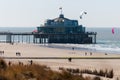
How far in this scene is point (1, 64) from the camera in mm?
18594

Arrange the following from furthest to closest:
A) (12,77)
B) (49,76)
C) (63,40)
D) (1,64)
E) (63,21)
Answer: (63,21) → (63,40) → (1,64) → (49,76) → (12,77)

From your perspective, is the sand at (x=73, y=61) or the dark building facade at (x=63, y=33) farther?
the dark building facade at (x=63, y=33)

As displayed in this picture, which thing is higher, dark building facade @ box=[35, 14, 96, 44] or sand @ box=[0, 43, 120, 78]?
dark building facade @ box=[35, 14, 96, 44]

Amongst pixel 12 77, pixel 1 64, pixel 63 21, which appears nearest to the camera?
pixel 12 77

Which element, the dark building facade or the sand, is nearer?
the sand

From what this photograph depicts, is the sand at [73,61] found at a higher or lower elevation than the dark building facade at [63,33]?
lower

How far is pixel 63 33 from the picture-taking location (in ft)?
340

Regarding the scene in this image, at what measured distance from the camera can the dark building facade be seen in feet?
335

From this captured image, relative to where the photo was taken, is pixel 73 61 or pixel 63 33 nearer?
pixel 73 61

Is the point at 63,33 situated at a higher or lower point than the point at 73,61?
higher

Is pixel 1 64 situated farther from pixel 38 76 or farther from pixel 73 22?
pixel 73 22

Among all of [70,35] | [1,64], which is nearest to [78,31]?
[70,35]

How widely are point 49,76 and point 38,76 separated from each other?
16.5 inches

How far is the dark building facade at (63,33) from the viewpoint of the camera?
335 feet
